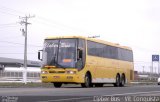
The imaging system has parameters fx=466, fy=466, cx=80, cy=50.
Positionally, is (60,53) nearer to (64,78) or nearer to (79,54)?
(79,54)

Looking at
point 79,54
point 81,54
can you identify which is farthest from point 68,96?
point 81,54

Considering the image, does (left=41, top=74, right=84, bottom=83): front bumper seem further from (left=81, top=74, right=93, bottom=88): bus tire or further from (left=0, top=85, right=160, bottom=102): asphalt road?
(left=0, top=85, right=160, bottom=102): asphalt road

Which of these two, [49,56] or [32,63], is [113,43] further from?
[32,63]

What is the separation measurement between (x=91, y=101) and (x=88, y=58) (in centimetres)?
1613

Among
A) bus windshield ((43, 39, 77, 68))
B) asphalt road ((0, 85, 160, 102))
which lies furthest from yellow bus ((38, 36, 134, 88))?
asphalt road ((0, 85, 160, 102))

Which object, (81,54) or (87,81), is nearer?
(81,54)

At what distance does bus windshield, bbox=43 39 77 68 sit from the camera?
3104 cm

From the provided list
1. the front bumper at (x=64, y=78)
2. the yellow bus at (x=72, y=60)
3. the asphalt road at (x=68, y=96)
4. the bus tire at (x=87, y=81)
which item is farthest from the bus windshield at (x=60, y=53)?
the asphalt road at (x=68, y=96)

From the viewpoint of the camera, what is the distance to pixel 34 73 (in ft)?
244

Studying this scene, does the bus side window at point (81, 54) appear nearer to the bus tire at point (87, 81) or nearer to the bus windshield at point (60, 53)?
the bus windshield at point (60, 53)

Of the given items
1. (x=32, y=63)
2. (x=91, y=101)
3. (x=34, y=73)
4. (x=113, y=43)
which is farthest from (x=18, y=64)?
(x=91, y=101)

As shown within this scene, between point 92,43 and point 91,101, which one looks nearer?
point 91,101

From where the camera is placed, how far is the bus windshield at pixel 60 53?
102 ft

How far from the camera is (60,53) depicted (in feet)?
103
